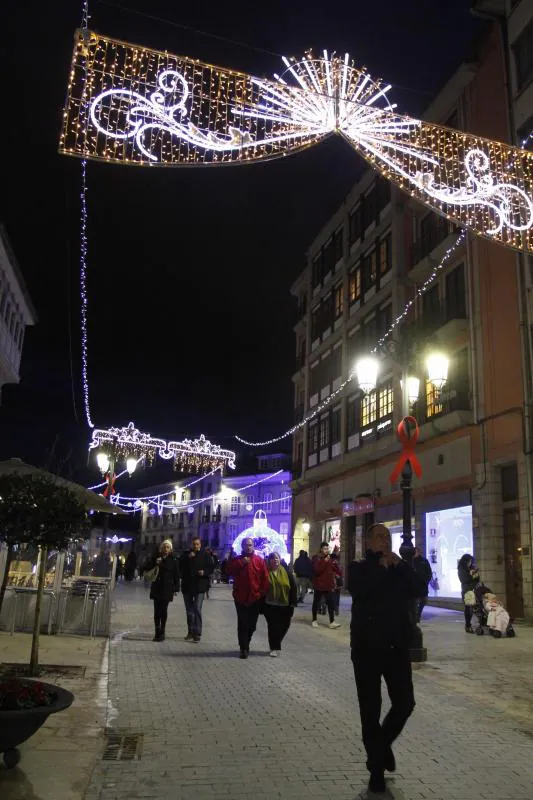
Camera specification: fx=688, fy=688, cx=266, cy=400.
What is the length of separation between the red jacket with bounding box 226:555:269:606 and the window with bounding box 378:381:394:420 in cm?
1818

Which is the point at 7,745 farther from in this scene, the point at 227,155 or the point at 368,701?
the point at 227,155

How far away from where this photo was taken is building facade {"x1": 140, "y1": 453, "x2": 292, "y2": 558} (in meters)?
68.2

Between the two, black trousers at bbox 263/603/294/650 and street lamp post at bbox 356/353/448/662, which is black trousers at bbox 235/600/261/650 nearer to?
black trousers at bbox 263/603/294/650

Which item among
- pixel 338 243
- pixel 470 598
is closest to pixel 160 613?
pixel 470 598

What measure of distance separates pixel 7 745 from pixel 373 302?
92.7 feet

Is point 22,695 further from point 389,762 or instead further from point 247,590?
point 247,590

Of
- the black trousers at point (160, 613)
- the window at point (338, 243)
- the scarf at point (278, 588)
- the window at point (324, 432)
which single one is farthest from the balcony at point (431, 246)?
the black trousers at point (160, 613)

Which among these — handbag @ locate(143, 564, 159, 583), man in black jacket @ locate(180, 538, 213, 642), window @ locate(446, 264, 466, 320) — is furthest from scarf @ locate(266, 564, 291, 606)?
window @ locate(446, 264, 466, 320)

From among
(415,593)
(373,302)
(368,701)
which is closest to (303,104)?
(415,593)

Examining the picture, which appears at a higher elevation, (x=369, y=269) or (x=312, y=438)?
(x=369, y=269)

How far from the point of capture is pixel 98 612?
12391mm

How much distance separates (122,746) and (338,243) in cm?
3404

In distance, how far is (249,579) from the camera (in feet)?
35.3

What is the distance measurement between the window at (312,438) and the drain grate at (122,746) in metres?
Answer: 32.1
